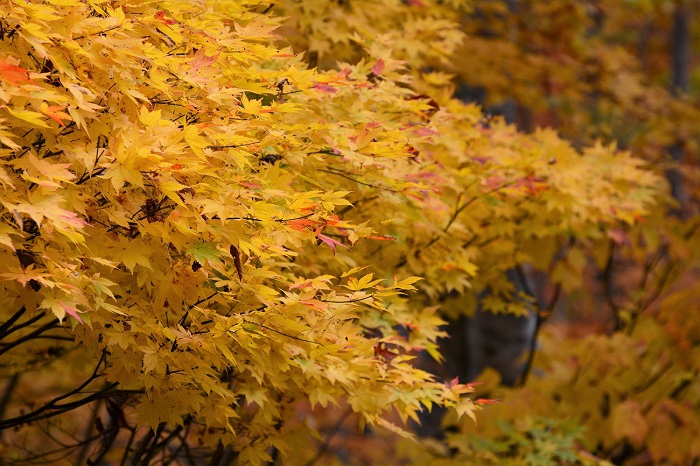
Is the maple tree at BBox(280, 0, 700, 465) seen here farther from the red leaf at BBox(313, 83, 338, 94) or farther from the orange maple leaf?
the orange maple leaf

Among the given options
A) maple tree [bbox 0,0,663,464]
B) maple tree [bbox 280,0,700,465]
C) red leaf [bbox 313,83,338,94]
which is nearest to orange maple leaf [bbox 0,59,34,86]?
maple tree [bbox 0,0,663,464]

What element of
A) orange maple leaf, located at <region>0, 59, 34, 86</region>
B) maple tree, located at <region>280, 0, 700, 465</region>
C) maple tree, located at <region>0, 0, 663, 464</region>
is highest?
orange maple leaf, located at <region>0, 59, 34, 86</region>

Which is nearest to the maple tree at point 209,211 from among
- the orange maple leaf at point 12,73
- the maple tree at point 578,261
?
the orange maple leaf at point 12,73

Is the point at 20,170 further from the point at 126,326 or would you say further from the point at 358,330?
the point at 358,330

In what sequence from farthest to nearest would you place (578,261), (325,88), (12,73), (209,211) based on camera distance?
(578,261) → (325,88) → (209,211) → (12,73)

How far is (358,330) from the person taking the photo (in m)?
3.78

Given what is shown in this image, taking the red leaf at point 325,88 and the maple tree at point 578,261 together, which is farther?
the maple tree at point 578,261

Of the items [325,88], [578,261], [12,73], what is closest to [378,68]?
[325,88]

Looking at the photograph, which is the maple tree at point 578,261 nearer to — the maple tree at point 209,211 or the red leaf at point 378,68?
the red leaf at point 378,68

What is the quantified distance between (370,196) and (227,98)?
3.79 feet

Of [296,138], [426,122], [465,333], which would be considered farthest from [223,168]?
[465,333]

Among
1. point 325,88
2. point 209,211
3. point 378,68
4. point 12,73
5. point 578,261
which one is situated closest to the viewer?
point 12,73

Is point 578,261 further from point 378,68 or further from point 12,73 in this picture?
point 12,73

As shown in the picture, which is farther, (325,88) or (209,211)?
(325,88)
